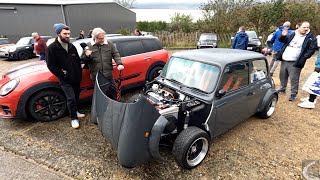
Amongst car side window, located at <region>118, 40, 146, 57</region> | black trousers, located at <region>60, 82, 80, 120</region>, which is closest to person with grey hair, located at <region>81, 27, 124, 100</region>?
black trousers, located at <region>60, 82, 80, 120</region>

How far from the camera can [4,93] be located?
4027 millimetres

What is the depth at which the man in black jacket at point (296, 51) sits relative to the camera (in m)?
4.98

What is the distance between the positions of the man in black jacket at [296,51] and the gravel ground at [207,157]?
49.2 inches

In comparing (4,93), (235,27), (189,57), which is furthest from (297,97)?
(235,27)

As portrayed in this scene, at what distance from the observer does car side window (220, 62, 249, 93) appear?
11.1 feet

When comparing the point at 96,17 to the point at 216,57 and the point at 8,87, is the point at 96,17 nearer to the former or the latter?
the point at 8,87

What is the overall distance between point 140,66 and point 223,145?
3026 millimetres

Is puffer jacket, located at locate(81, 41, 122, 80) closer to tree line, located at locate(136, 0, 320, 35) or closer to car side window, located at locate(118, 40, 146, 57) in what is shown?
car side window, located at locate(118, 40, 146, 57)

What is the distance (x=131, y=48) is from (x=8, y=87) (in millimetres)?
2856

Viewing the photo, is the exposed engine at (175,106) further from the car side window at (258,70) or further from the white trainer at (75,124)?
the white trainer at (75,124)

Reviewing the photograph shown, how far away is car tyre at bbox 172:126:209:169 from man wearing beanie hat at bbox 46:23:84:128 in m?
2.30

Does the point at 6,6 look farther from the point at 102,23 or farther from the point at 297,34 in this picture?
the point at 297,34

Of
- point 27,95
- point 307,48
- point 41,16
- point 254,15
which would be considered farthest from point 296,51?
point 41,16

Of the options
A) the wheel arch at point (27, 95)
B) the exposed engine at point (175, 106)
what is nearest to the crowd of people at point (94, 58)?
the wheel arch at point (27, 95)
